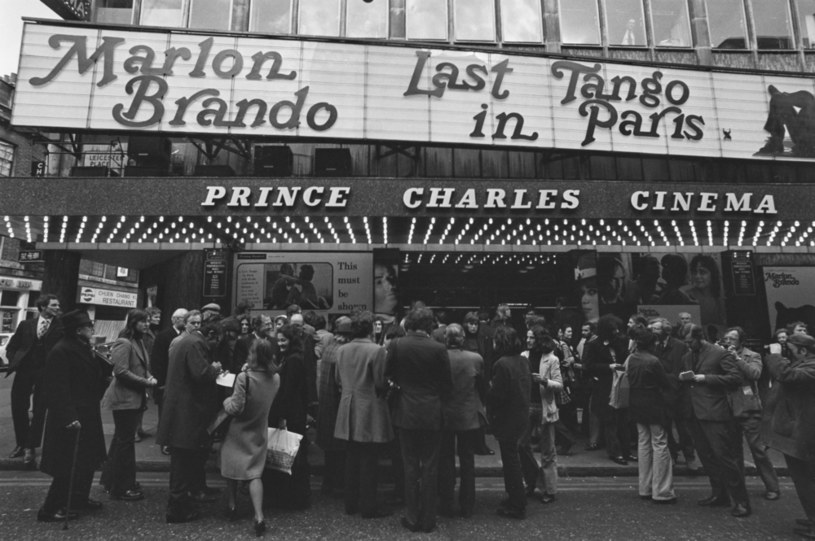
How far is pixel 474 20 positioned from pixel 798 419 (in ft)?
39.8

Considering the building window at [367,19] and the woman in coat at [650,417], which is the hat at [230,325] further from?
the building window at [367,19]

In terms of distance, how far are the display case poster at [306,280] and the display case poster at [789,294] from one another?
11295mm

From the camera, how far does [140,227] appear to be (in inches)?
380

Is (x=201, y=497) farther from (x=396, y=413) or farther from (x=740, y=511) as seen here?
(x=740, y=511)

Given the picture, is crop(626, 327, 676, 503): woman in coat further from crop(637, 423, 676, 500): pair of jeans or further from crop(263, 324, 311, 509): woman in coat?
crop(263, 324, 311, 509): woman in coat

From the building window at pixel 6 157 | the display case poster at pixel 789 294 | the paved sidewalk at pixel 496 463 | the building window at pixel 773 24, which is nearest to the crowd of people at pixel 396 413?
the paved sidewalk at pixel 496 463

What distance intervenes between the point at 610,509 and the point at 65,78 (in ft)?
41.7

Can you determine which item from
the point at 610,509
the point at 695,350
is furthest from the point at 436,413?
the point at 695,350

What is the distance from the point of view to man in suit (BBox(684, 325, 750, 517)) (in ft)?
15.4

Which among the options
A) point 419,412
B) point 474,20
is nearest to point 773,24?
point 474,20

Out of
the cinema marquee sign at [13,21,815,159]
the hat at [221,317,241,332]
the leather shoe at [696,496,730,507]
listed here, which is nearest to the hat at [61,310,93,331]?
the hat at [221,317,241,332]

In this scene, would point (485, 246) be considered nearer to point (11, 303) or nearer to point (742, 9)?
point (742, 9)

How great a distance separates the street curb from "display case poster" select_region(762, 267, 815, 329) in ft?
26.2

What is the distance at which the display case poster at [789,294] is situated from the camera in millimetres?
12219
